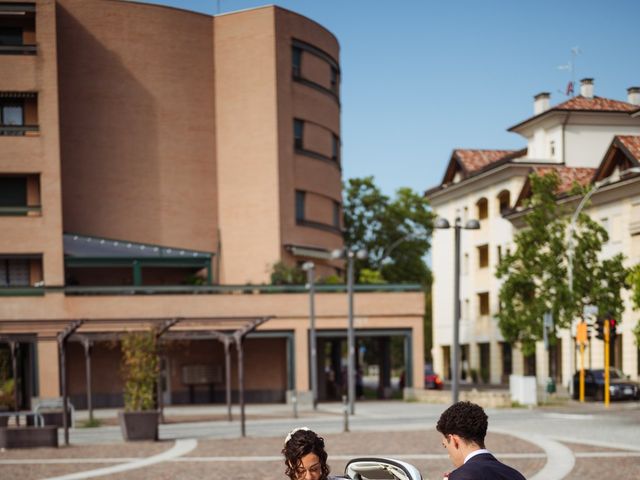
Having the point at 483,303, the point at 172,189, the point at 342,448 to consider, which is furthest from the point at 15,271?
the point at 483,303

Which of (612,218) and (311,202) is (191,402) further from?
(612,218)

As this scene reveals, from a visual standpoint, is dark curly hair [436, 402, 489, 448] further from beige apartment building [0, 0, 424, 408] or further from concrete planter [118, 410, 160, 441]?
beige apartment building [0, 0, 424, 408]

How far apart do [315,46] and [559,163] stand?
18280 mm

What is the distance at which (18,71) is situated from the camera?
152 feet

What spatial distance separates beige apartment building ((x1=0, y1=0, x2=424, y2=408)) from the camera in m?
46.2

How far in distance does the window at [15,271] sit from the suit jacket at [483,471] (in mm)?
43119

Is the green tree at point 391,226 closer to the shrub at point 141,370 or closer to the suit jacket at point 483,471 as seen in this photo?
the shrub at point 141,370

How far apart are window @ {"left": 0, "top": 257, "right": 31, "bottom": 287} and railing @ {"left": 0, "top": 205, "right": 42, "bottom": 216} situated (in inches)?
73.0

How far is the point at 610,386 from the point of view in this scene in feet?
137

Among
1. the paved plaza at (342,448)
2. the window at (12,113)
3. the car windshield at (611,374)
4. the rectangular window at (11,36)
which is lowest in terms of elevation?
the car windshield at (611,374)

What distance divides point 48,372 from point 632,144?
92.1 feet

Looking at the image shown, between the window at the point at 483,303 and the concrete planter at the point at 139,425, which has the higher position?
the window at the point at 483,303

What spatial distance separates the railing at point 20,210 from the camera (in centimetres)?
4641

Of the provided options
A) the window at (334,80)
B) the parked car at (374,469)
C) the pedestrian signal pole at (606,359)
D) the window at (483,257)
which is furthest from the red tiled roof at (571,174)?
the parked car at (374,469)
